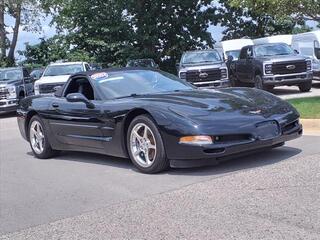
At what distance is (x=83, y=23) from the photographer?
34031mm

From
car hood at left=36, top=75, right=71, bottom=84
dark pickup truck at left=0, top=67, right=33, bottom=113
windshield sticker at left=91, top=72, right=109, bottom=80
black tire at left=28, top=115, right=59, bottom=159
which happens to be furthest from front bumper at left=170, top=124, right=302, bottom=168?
dark pickup truck at left=0, top=67, right=33, bottom=113

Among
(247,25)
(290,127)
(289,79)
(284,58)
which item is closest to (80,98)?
(290,127)

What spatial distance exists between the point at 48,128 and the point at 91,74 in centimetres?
Result: 116

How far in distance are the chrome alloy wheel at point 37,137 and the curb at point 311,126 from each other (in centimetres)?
431

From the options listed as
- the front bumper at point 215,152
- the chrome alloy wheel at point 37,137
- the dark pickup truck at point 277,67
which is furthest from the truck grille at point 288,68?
the front bumper at point 215,152

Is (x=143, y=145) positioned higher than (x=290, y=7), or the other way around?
(x=290, y=7)

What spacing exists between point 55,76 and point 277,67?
8.01 metres

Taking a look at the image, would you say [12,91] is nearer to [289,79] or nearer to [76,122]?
[289,79]

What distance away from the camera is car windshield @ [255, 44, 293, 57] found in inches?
771

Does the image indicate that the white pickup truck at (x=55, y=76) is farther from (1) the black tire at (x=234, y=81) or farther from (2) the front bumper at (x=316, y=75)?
(2) the front bumper at (x=316, y=75)

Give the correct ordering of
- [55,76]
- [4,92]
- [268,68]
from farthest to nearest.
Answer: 1. [55,76]
2. [4,92]
3. [268,68]

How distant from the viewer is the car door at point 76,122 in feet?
25.3

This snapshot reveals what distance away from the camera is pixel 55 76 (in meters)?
20.7

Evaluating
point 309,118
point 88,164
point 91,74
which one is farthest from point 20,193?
point 309,118
